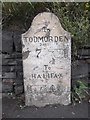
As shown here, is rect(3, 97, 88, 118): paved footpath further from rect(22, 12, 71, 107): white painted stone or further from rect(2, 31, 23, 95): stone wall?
rect(2, 31, 23, 95): stone wall

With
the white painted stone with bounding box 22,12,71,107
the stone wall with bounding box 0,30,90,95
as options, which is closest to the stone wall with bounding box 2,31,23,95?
the stone wall with bounding box 0,30,90,95

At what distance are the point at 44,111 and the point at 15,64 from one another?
2.54 ft

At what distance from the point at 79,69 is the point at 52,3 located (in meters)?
1.02

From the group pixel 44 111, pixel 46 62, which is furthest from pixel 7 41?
pixel 44 111

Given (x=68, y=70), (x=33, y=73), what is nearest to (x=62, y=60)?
(x=68, y=70)

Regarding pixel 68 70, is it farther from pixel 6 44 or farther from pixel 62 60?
pixel 6 44

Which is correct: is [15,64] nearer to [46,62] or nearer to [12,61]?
[12,61]

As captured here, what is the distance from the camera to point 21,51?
407cm

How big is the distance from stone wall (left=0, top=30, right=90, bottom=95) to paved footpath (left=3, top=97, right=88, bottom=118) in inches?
10.2

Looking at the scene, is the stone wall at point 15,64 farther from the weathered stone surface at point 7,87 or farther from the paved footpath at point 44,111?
the paved footpath at point 44,111

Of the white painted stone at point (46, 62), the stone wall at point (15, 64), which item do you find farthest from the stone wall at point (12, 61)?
the white painted stone at point (46, 62)

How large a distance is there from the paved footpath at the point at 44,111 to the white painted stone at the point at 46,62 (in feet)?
0.33

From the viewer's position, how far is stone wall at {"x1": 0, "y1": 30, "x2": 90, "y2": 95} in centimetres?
408

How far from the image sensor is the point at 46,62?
3877 mm
